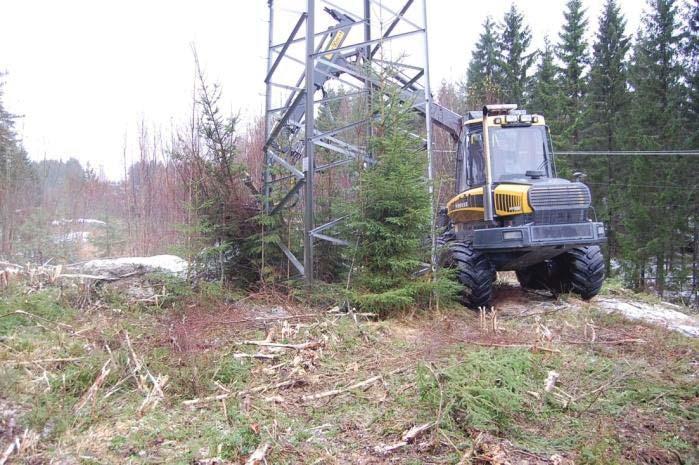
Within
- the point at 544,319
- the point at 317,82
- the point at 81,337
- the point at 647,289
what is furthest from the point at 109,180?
the point at 647,289

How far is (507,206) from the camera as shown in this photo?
22.7 feet

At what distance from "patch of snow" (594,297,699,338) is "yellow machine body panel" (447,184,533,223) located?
6.46 ft

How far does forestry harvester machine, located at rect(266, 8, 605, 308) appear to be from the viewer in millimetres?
6770

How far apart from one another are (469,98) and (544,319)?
13848 mm

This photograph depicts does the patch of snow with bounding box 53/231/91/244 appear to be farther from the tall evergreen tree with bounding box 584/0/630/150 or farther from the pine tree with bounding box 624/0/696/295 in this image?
the tall evergreen tree with bounding box 584/0/630/150

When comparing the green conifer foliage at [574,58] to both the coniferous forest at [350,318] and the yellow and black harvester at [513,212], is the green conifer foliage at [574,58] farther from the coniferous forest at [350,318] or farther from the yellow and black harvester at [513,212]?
the yellow and black harvester at [513,212]

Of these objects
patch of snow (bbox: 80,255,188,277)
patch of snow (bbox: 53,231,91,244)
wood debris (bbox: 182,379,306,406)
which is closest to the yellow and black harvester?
wood debris (bbox: 182,379,306,406)

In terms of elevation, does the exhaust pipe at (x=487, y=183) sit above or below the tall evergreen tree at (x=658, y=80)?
below

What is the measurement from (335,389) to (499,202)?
3974 millimetres

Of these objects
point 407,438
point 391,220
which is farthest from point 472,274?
point 407,438

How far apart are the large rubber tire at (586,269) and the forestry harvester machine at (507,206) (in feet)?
0.05

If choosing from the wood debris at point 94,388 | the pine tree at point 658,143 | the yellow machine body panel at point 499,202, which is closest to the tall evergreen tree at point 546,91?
the pine tree at point 658,143

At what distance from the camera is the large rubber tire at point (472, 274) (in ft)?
23.4

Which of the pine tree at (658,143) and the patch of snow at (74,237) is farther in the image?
the pine tree at (658,143)
